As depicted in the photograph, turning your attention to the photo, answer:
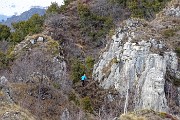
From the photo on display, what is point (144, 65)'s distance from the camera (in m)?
32.3

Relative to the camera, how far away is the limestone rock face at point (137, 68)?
29.7 meters

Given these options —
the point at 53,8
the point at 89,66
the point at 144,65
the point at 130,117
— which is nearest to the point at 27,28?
the point at 53,8

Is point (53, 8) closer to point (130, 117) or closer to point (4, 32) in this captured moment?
point (4, 32)

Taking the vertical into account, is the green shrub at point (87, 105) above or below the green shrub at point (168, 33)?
below

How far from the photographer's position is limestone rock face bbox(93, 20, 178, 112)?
1168 inches

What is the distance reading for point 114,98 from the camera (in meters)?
32.6

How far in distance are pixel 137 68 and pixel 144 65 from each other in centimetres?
A: 66

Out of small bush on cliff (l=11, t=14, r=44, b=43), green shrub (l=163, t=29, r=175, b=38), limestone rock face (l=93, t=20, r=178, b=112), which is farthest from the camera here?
small bush on cliff (l=11, t=14, r=44, b=43)

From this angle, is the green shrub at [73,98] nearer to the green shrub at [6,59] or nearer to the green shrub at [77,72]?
the green shrub at [77,72]

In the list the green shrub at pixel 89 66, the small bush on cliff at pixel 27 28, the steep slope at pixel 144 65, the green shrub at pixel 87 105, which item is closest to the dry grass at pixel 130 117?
the steep slope at pixel 144 65

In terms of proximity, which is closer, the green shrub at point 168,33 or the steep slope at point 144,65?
the steep slope at point 144,65

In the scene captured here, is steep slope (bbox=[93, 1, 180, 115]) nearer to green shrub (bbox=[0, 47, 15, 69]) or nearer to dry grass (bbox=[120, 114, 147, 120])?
green shrub (bbox=[0, 47, 15, 69])

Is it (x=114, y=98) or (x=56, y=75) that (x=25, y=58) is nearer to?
(x=56, y=75)

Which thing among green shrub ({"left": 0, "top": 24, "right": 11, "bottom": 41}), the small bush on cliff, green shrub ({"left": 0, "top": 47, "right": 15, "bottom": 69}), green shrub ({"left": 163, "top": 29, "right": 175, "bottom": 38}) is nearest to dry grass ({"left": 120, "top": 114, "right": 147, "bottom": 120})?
green shrub ({"left": 163, "top": 29, "right": 175, "bottom": 38})
